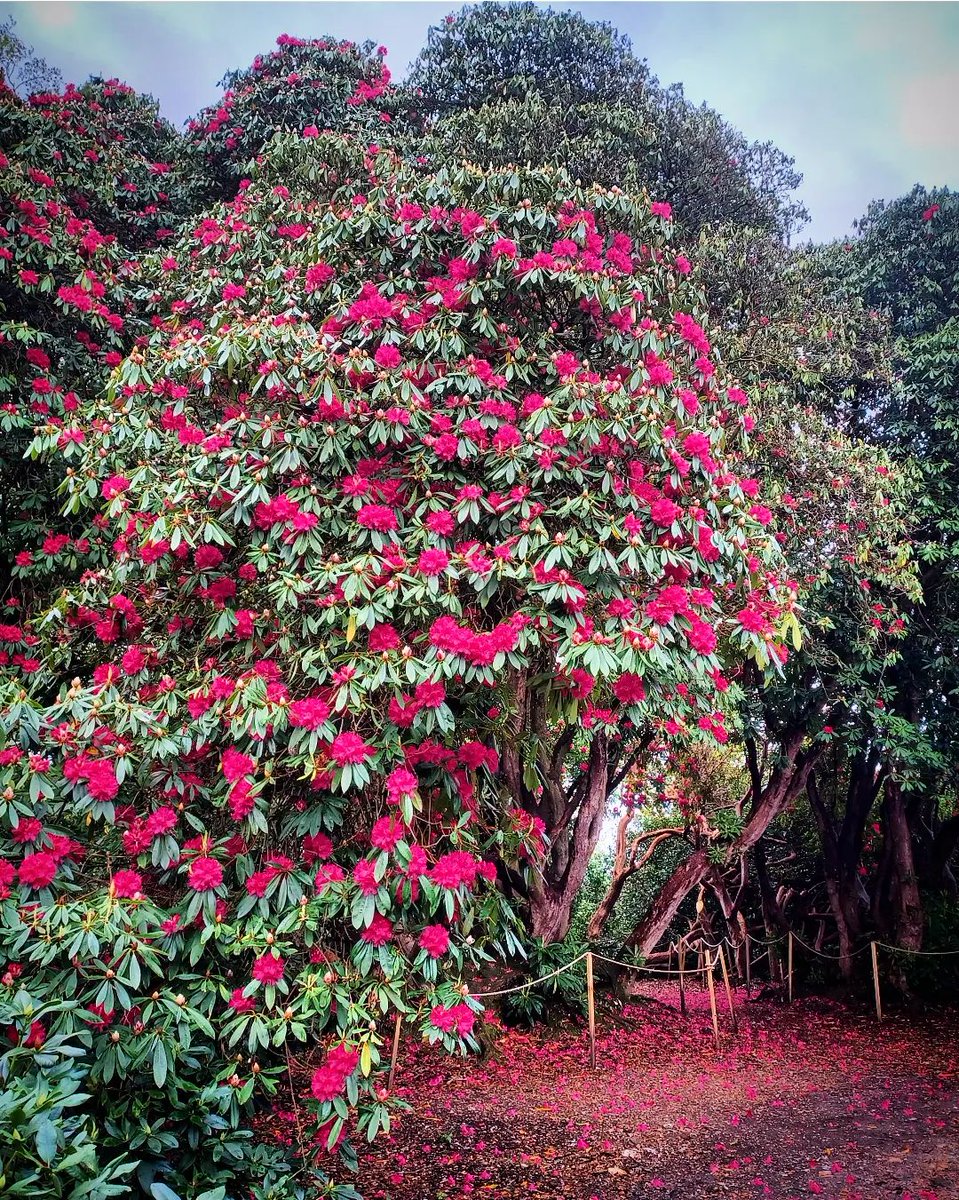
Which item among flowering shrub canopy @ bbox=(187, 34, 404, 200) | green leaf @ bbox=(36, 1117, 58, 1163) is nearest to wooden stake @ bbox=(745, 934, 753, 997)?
green leaf @ bbox=(36, 1117, 58, 1163)

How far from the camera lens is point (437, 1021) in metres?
2.74

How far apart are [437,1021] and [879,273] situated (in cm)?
841

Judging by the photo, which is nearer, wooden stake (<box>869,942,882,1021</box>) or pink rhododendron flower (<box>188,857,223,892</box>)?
pink rhododendron flower (<box>188,857,223,892</box>)

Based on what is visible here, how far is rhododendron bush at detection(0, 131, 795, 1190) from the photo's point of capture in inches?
105

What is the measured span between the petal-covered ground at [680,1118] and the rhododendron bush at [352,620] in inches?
64.1

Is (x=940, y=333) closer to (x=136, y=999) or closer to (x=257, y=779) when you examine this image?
(x=257, y=779)

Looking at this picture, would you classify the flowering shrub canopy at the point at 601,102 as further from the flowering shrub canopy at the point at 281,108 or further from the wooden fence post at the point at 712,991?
the wooden fence post at the point at 712,991

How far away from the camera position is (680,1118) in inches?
209

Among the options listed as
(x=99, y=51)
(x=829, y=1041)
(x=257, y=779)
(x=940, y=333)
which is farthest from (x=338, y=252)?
(x=829, y=1041)

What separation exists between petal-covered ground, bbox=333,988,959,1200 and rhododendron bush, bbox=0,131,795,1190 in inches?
64.1

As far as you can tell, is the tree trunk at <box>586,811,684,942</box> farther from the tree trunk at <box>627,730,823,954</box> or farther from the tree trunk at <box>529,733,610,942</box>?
the tree trunk at <box>529,733,610,942</box>

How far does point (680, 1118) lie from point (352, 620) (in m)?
4.54

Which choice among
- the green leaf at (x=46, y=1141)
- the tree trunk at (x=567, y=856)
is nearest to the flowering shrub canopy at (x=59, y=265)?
the green leaf at (x=46, y=1141)

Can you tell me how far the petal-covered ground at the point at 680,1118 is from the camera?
4109 millimetres
